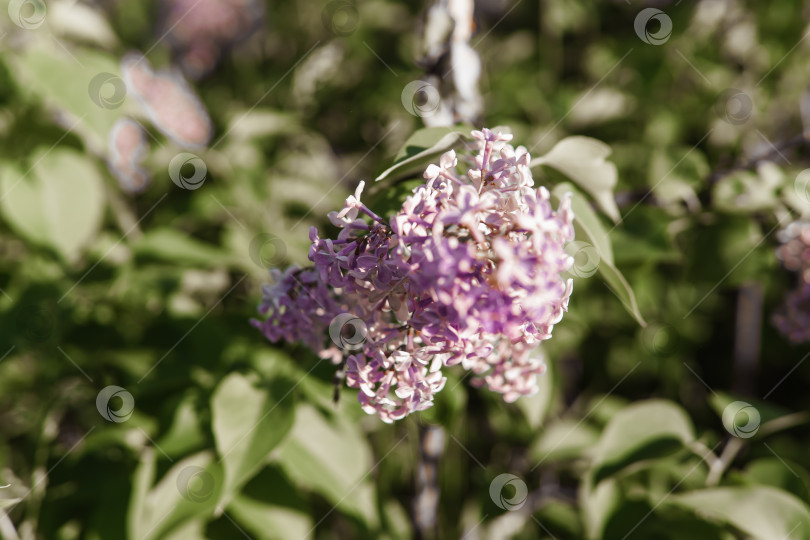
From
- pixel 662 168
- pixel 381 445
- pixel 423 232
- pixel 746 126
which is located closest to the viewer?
pixel 423 232

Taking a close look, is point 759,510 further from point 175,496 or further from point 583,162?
point 175,496

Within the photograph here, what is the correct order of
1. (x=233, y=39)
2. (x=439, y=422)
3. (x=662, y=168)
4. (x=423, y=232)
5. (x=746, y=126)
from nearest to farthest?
(x=423, y=232) < (x=439, y=422) < (x=662, y=168) < (x=746, y=126) < (x=233, y=39)

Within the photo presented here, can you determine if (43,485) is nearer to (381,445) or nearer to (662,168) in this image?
(381,445)

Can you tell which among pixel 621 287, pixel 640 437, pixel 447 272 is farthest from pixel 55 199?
pixel 640 437

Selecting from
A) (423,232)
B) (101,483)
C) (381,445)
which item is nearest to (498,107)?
(381,445)

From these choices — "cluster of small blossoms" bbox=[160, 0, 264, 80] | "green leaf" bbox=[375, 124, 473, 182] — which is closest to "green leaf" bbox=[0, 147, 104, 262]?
"green leaf" bbox=[375, 124, 473, 182]
